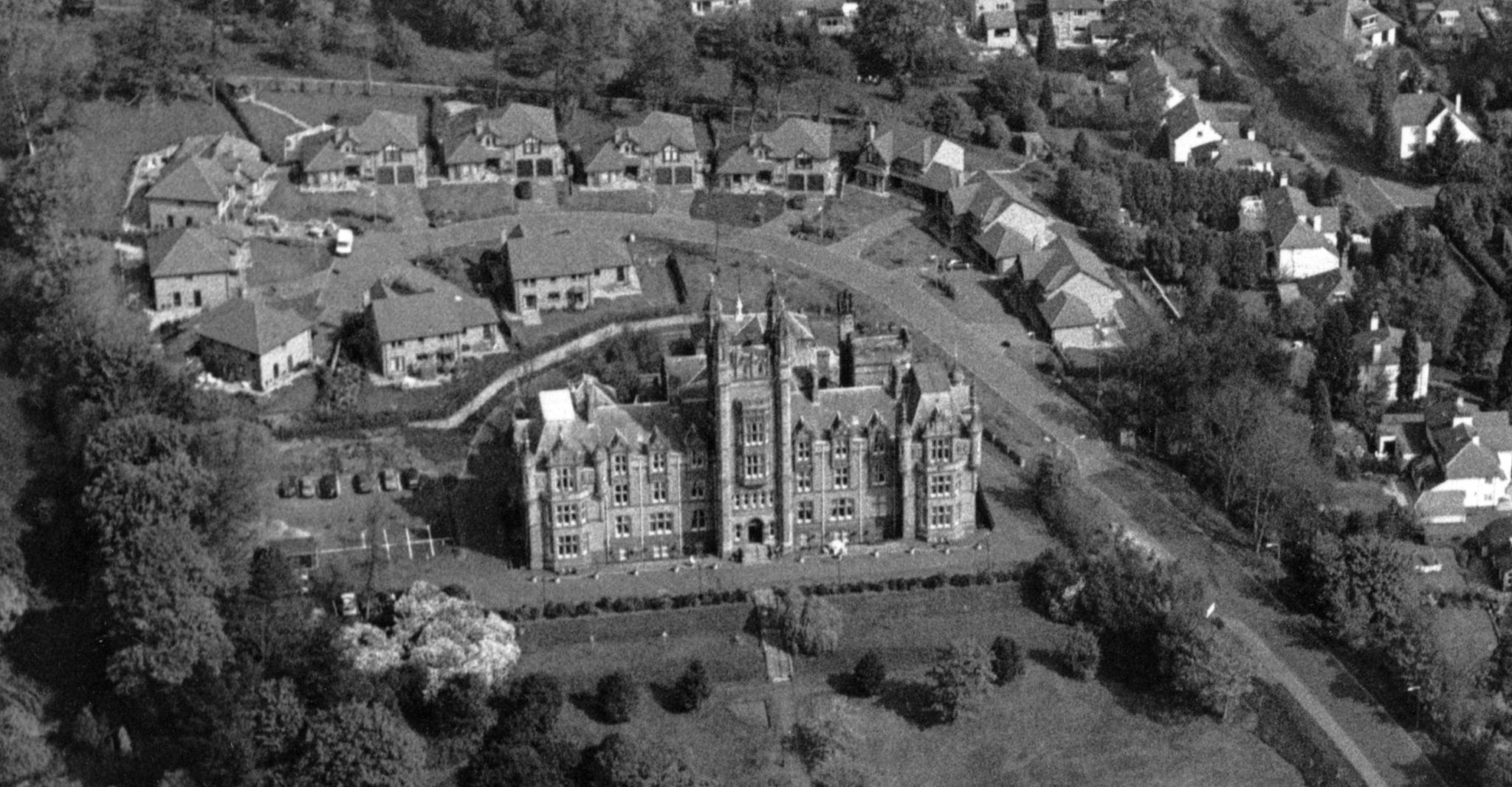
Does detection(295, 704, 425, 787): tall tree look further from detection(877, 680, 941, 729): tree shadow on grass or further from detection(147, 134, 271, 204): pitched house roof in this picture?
detection(147, 134, 271, 204): pitched house roof

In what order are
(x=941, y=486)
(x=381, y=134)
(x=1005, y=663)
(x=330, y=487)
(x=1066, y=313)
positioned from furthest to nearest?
(x=381, y=134) → (x=1066, y=313) → (x=330, y=487) → (x=941, y=486) → (x=1005, y=663)

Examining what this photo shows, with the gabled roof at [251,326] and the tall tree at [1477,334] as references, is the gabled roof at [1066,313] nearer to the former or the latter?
the tall tree at [1477,334]

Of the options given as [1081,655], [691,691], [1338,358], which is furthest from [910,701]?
[1338,358]

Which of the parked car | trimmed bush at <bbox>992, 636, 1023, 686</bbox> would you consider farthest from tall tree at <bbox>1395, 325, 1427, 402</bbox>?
the parked car

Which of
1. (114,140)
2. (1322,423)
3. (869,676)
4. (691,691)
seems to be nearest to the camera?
(691,691)

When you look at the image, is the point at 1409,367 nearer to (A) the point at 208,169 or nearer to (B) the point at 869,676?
(B) the point at 869,676

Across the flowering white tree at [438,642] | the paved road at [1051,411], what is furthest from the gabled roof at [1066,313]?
the flowering white tree at [438,642]
